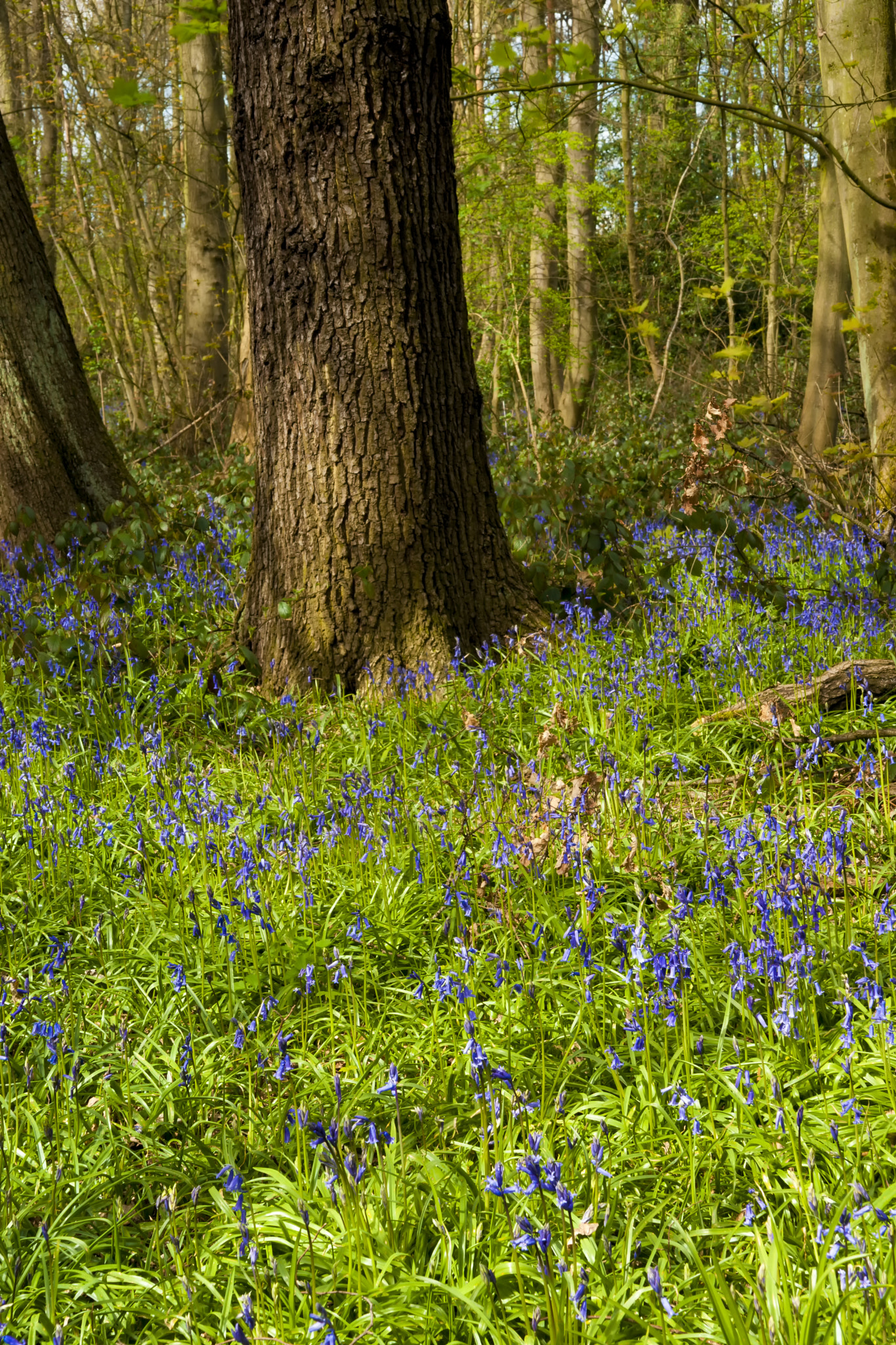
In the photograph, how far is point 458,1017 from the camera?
2461mm

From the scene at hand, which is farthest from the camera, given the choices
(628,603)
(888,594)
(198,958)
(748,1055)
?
(628,603)

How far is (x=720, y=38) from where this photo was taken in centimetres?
1088

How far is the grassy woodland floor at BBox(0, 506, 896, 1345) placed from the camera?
5.78 feet

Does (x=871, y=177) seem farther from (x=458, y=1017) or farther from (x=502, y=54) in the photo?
(x=458, y=1017)

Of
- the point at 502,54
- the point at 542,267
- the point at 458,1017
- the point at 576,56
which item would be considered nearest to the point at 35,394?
the point at 502,54

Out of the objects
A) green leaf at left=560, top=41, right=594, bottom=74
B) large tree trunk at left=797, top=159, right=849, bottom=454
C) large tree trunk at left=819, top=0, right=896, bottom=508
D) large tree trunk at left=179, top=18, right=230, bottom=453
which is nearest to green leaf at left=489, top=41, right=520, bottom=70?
green leaf at left=560, top=41, right=594, bottom=74

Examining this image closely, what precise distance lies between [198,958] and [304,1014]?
0.47 metres

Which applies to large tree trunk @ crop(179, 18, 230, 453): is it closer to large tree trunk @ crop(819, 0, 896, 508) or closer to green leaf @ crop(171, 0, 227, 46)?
green leaf @ crop(171, 0, 227, 46)

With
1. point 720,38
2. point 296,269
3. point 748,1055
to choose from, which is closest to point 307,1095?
point 748,1055

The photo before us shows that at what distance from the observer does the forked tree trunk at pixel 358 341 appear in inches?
164

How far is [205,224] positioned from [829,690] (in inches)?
411

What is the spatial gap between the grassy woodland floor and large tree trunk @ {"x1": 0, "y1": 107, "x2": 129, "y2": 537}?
2493 millimetres

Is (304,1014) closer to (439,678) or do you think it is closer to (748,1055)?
(748,1055)

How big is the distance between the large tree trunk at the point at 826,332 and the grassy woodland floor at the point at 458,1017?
483cm
